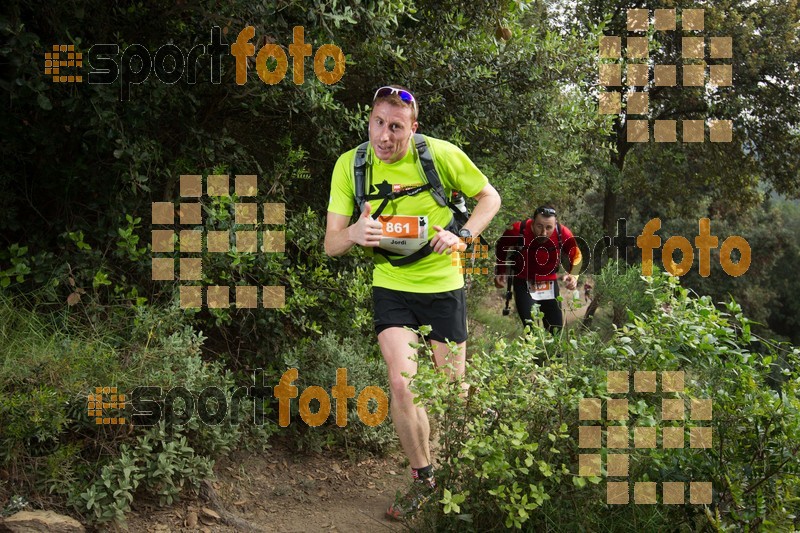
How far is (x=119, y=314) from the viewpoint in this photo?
5230mm

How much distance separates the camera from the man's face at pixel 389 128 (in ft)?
14.4

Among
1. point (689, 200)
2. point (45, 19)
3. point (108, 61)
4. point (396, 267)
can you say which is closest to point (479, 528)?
point (396, 267)

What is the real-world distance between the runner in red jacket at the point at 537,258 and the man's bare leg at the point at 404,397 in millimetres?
3042

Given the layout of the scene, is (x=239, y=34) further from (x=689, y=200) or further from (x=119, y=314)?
(x=689, y=200)

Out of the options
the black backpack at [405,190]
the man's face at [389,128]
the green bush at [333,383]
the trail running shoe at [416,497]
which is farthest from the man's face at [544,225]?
the trail running shoe at [416,497]

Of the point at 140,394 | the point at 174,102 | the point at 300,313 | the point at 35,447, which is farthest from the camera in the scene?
the point at 300,313

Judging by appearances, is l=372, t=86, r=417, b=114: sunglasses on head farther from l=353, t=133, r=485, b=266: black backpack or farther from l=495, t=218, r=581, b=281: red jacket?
l=495, t=218, r=581, b=281: red jacket

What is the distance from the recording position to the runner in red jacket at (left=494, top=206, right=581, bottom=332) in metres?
7.27

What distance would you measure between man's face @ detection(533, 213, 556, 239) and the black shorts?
2843 millimetres

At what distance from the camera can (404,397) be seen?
14.5 feet

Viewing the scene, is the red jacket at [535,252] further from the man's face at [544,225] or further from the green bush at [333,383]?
the green bush at [333,383]

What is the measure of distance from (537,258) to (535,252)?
0.08 metres

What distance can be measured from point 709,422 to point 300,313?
377 centimetres

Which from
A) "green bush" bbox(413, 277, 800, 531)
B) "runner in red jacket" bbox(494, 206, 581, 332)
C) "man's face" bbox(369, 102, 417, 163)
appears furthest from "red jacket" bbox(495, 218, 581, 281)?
"green bush" bbox(413, 277, 800, 531)
